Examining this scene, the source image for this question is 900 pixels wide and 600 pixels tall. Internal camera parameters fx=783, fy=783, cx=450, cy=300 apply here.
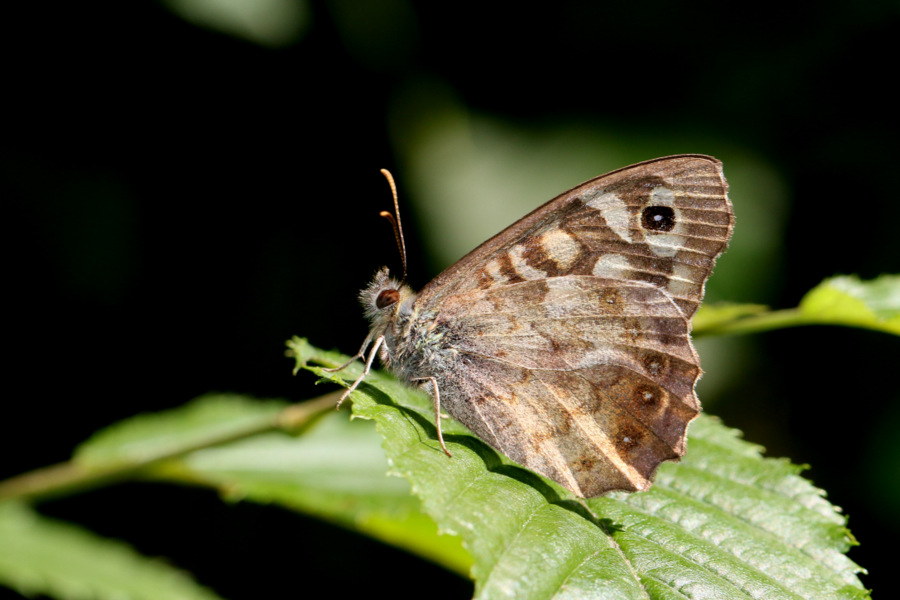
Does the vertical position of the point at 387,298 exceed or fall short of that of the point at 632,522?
it exceeds it

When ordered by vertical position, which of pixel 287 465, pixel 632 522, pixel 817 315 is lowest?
pixel 287 465

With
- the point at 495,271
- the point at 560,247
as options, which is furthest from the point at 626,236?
the point at 495,271

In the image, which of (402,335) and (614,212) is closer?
(614,212)

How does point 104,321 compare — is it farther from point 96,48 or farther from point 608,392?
point 608,392

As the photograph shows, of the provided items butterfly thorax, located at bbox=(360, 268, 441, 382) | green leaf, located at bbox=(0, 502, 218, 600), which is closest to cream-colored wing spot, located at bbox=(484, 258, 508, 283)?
butterfly thorax, located at bbox=(360, 268, 441, 382)

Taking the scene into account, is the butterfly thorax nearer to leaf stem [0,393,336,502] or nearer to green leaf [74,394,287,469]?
leaf stem [0,393,336,502]

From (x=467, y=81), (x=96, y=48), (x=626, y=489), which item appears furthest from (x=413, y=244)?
(x=626, y=489)

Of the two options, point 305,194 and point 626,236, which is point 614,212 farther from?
point 305,194
